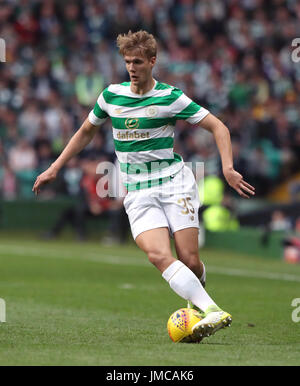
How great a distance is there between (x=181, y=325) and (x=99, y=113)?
6.34 ft

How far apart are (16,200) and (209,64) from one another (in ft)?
19.8

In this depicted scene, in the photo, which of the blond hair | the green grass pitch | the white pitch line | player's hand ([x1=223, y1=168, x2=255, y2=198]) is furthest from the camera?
the white pitch line

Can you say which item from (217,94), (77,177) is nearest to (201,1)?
(217,94)

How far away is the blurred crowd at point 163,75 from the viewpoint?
2150 centimetres

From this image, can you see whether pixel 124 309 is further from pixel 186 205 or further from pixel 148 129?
pixel 148 129

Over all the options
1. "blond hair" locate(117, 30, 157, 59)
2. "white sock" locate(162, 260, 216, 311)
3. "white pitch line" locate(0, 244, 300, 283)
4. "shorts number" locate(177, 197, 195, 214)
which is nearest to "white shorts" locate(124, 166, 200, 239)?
"shorts number" locate(177, 197, 195, 214)

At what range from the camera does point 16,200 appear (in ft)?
71.8

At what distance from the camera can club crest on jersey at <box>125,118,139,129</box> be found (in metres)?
7.78

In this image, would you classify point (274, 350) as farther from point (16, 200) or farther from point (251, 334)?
point (16, 200)

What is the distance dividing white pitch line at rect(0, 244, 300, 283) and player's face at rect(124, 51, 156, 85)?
6.77 meters

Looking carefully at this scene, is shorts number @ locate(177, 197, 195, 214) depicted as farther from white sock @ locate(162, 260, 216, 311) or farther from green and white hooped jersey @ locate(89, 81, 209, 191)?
white sock @ locate(162, 260, 216, 311)

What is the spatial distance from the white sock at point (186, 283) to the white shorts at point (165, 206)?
1.25 ft

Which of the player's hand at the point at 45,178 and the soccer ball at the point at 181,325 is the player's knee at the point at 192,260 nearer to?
the soccer ball at the point at 181,325

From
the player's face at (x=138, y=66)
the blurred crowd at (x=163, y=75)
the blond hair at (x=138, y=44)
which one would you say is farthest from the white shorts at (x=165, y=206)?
the blurred crowd at (x=163, y=75)
